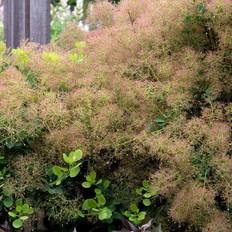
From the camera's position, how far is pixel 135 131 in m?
1.82

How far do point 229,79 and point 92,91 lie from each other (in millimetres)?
474

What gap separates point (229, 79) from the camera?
6.06 feet

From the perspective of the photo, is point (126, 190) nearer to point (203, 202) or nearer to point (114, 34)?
point (203, 202)

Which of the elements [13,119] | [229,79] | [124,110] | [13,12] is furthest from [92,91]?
[13,12]

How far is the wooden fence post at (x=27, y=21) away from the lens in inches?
144

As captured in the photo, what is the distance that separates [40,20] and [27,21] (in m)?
0.26

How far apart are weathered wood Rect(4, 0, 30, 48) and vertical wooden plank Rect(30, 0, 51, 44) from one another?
0.20 meters

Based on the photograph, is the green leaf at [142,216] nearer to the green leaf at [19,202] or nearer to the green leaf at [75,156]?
the green leaf at [75,156]

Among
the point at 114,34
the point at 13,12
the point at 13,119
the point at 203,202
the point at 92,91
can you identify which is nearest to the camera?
the point at 203,202

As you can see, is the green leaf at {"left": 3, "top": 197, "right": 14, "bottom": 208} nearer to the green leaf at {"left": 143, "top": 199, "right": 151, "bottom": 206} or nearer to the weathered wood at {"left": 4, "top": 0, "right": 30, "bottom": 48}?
the green leaf at {"left": 143, "top": 199, "right": 151, "bottom": 206}

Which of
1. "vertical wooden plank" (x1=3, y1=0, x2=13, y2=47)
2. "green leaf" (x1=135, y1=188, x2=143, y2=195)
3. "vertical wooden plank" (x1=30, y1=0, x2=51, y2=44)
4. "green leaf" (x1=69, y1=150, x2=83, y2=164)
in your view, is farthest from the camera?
"vertical wooden plank" (x1=3, y1=0, x2=13, y2=47)

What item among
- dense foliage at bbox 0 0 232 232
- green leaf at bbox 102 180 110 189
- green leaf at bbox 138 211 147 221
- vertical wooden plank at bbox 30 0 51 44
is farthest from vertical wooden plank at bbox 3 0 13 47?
green leaf at bbox 138 211 147 221

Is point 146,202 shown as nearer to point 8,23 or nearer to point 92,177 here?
point 92,177

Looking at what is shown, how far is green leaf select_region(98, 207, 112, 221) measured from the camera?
171 cm
